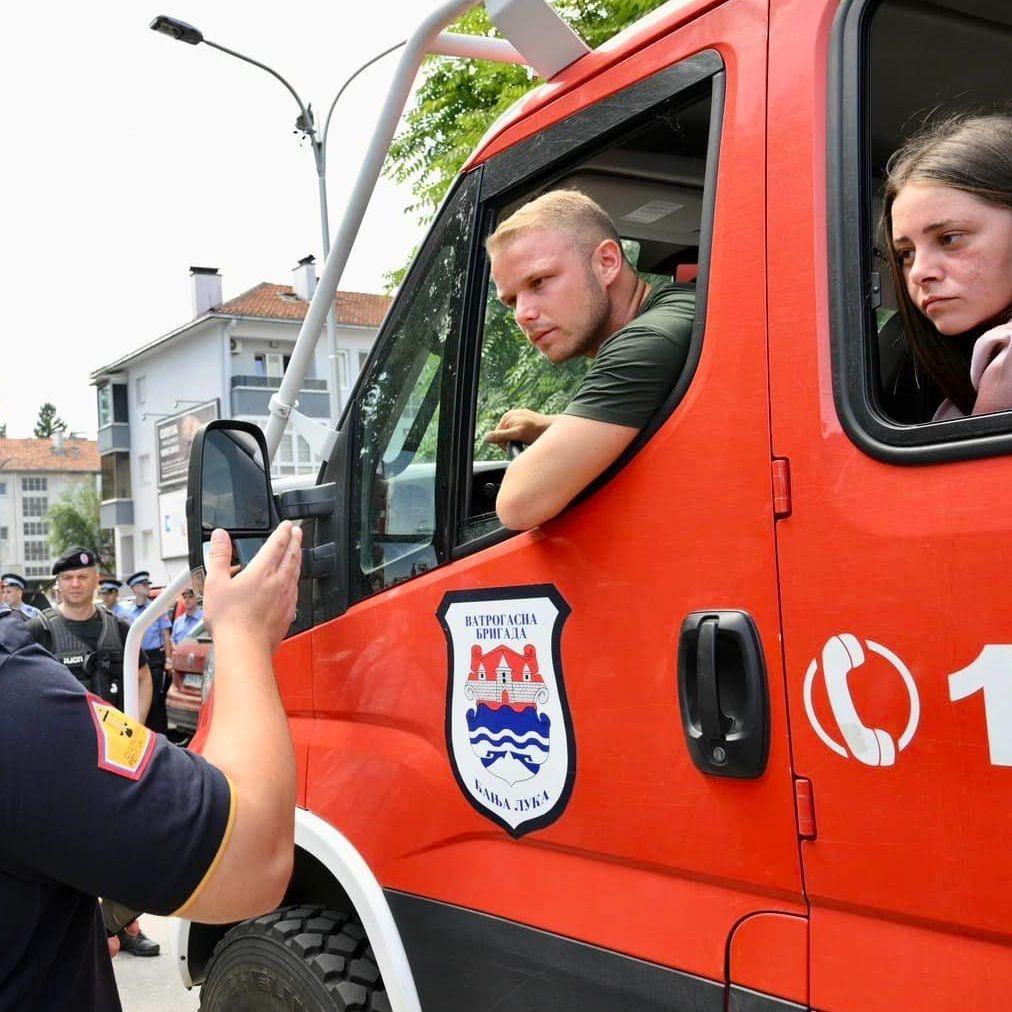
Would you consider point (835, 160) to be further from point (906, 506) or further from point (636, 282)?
point (636, 282)

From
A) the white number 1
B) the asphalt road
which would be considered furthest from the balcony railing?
the white number 1

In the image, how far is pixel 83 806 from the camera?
122cm

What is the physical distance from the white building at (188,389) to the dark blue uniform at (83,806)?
39.1 meters

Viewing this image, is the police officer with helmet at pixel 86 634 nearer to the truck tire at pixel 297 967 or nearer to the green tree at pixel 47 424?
the truck tire at pixel 297 967

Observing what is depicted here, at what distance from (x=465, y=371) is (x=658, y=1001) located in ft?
3.94

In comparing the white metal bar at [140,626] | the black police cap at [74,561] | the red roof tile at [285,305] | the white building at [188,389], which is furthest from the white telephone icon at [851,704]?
the red roof tile at [285,305]

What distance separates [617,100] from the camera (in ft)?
6.33

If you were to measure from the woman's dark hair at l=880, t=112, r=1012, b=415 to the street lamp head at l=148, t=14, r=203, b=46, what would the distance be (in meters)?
12.8

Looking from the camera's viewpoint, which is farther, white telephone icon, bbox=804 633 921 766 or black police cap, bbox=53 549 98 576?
black police cap, bbox=53 549 98 576

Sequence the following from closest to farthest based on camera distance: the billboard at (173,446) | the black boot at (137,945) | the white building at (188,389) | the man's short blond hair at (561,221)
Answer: the man's short blond hair at (561,221), the black boot at (137,945), the white building at (188,389), the billboard at (173,446)

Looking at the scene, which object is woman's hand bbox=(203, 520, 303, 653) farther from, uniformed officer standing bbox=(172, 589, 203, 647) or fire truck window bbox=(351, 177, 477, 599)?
uniformed officer standing bbox=(172, 589, 203, 647)

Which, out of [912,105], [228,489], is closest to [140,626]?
[228,489]

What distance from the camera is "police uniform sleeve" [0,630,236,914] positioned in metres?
1.21

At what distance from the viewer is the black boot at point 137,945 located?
18.9ft
